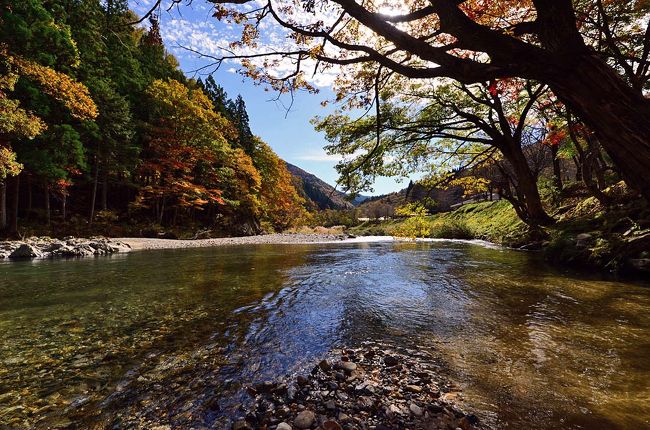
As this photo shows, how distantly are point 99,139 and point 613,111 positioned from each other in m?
29.0

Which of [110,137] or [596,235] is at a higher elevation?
[110,137]

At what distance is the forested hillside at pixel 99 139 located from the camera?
16344 mm

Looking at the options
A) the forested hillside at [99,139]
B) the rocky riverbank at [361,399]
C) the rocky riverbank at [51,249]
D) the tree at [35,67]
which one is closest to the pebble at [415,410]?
the rocky riverbank at [361,399]

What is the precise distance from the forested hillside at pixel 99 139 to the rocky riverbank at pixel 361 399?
17.7 feet

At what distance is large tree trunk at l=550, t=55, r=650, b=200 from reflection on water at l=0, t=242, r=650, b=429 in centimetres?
215

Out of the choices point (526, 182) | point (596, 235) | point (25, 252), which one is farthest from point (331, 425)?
point (25, 252)

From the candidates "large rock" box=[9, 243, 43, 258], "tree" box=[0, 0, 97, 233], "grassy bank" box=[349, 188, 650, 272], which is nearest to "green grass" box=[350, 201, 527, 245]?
"grassy bank" box=[349, 188, 650, 272]

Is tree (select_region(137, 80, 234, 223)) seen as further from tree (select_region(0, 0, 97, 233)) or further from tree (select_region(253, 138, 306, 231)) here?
tree (select_region(253, 138, 306, 231))

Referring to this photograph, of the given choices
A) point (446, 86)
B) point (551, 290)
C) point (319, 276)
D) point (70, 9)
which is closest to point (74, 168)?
point (70, 9)

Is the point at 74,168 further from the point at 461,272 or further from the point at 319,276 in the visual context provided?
the point at 461,272

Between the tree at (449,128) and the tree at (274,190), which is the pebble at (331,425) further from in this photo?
the tree at (274,190)

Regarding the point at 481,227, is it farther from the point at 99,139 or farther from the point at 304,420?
the point at 99,139

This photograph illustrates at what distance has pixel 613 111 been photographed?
2869mm

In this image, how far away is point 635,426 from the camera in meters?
2.21
